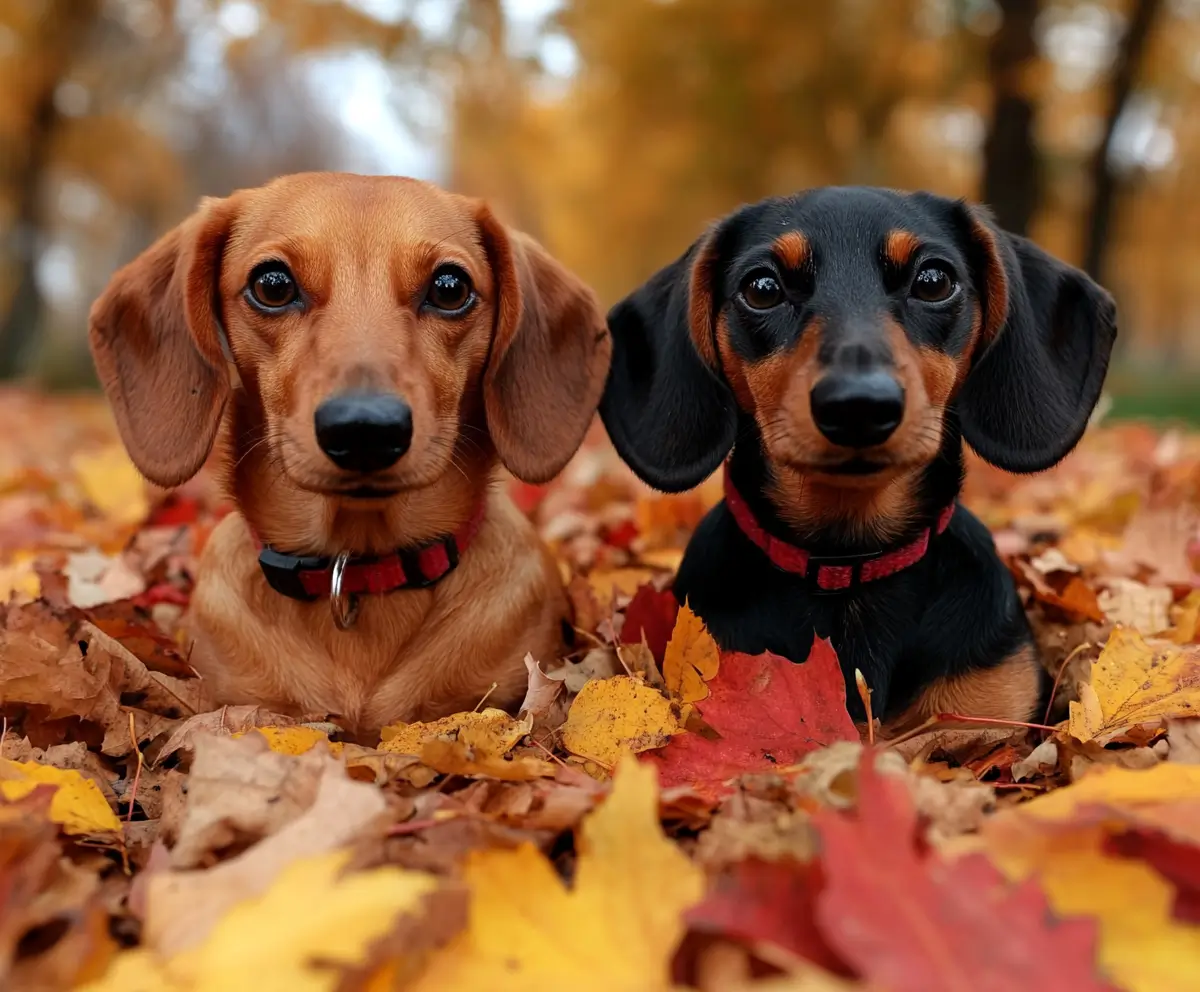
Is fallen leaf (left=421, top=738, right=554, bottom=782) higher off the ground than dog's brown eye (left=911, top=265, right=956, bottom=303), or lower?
lower

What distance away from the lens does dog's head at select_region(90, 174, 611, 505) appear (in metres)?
2.36

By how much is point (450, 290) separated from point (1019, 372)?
138 centimetres

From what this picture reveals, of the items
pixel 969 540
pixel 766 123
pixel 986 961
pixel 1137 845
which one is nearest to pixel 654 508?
pixel 969 540

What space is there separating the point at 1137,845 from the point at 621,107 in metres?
16.9

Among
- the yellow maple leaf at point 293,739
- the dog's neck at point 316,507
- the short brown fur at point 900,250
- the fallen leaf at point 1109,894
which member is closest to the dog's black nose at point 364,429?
the dog's neck at point 316,507

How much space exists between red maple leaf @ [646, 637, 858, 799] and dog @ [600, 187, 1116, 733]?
0.75 feet

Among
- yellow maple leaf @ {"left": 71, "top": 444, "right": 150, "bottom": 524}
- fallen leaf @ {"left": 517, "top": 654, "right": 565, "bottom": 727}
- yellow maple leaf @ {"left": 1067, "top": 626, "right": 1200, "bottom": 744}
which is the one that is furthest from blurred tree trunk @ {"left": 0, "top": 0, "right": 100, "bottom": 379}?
yellow maple leaf @ {"left": 1067, "top": 626, "right": 1200, "bottom": 744}

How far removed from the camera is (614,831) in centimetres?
134

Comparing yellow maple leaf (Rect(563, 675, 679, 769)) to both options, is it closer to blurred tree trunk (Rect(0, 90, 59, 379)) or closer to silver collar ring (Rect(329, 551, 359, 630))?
silver collar ring (Rect(329, 551, 359, 630))

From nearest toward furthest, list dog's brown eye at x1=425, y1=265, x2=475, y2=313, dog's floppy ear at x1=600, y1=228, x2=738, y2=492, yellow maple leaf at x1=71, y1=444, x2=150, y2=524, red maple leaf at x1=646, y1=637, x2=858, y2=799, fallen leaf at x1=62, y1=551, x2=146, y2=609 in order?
red maple leaf at x1=646, y1=637, x2=858, y2=799 < dog's brown eye at x1=425, y1=265, x2=475, y2=313 < dog's floppy ear at x1=600, y1=228, x2=738, y2=492 < fallen leaf at x1=62, y1=551, x2=146, y2=609 < yellow maple leaf at x1=71, y1=444, x2=150, y2=524

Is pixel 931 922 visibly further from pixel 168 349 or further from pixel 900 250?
pixel 168 349

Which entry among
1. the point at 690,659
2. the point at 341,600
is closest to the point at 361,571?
the point at 341,600

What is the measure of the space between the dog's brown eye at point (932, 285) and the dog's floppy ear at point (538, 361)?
79cm

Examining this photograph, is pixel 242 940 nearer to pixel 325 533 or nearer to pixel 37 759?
pixel 37 759
